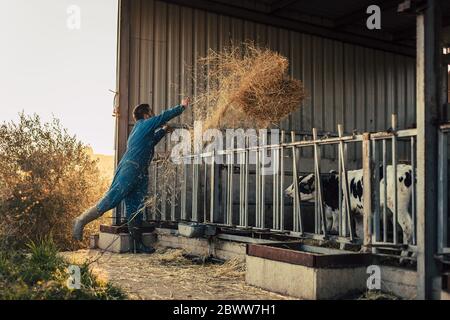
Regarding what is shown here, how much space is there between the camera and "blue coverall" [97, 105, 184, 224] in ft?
25.1

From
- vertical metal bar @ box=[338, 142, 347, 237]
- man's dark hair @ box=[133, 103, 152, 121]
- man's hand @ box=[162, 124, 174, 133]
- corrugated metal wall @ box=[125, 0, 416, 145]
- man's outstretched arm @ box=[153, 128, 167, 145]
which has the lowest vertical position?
vertical metal bar @ box=[338, 142, 347, 237]

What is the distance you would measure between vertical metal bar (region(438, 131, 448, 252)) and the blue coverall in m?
4.08

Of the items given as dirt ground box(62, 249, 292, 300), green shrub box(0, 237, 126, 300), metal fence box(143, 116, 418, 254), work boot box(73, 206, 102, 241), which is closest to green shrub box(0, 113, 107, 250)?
work boot box(73, 206, 102, 241)

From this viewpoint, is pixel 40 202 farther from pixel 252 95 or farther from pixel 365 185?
pixel 365 185

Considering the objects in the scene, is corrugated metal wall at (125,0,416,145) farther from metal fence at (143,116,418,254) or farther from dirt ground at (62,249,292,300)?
dirt ground at (62,249,292,300)

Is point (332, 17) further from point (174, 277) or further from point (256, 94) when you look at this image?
point (174, 277)

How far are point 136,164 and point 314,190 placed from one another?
249cm

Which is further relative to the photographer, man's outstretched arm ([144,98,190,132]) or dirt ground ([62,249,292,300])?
man's outstretched arm ([144,98,190,132])

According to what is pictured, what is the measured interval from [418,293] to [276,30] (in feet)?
28.9

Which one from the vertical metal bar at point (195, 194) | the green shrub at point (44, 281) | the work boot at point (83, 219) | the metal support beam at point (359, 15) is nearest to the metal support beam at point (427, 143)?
the green shrub at point (44, 281)

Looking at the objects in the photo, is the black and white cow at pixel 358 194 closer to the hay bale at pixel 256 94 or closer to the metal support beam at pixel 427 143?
the hay bale at pixel 256 94

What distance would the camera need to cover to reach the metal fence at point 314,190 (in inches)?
187

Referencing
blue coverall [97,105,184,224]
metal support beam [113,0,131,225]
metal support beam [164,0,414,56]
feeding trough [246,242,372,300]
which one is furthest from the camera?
metal support beam [164,0,414,56]

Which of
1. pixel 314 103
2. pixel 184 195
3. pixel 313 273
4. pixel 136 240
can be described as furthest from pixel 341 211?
pixel 314 103
